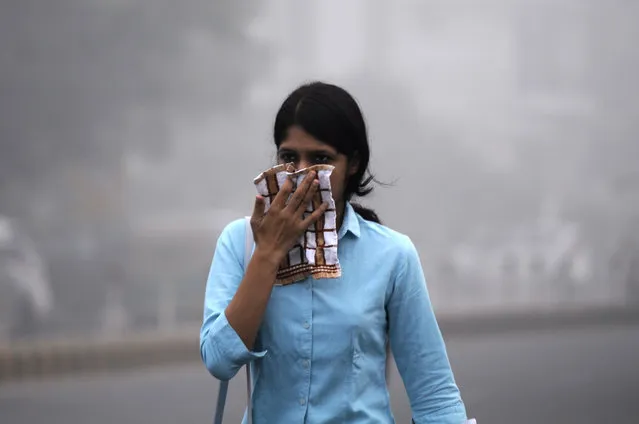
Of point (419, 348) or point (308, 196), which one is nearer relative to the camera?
point (308, 196)

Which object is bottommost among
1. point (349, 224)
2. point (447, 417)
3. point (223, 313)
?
point (447, 417)

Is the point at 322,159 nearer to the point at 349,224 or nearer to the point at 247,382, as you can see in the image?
the point at 349,224

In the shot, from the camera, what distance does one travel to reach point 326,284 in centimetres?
190

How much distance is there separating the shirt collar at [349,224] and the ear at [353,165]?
0.20 feet

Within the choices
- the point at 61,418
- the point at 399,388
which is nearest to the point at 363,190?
the point at 61,418

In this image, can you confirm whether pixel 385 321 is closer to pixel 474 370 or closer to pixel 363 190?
pixel 363 190

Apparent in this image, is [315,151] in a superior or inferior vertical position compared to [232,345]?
superior

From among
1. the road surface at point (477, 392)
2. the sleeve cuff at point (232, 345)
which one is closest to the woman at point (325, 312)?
the sleeve cuff at point (232, 345)

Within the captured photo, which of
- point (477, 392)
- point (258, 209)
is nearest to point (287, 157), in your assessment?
point (258, 209)

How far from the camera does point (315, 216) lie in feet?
6.03

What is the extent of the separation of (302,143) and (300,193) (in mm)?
126

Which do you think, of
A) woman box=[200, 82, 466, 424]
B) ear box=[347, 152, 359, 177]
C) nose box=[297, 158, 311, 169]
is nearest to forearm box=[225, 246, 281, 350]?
woman box=[200, 82, 466, 424]

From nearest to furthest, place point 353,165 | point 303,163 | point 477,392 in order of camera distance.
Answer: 1. point 303,163
2. point 353,165
3. point 477,392

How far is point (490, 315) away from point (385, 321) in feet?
168
